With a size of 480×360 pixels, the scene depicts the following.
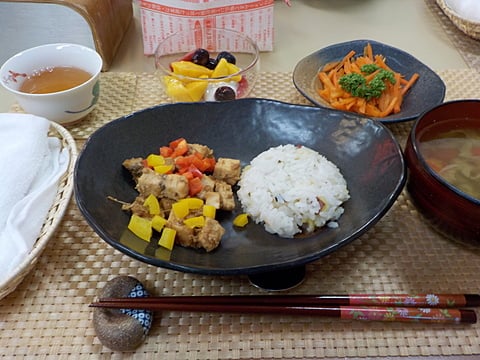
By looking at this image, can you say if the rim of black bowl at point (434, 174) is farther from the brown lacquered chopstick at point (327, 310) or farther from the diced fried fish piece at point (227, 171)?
the diced fried fish piece at point (227, 171)

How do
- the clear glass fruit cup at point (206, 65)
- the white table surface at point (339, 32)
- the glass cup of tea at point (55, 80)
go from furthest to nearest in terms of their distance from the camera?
the white table surface at point (339, 32) → the clear glass fruit cup at point (206, 65) → the glass cup of tea at point (55, 80)

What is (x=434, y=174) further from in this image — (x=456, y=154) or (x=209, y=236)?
(x=209, y=236)

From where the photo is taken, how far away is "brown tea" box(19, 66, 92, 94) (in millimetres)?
1614

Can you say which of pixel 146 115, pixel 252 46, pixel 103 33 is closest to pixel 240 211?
pixel 146 115

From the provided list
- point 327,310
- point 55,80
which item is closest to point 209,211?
point 327,310

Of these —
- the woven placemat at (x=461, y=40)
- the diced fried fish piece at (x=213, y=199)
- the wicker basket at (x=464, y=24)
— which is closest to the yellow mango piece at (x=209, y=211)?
the diced fried fish piece at (x=213, y=199)

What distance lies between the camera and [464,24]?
208 cm

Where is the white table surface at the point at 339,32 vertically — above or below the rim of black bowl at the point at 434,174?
below

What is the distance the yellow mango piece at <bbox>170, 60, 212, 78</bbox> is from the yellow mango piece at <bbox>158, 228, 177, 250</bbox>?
76 cm

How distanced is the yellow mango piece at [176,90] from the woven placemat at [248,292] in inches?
23.3

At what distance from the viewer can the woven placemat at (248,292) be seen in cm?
101

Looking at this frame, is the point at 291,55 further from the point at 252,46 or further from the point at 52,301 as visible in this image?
the point at 52,301

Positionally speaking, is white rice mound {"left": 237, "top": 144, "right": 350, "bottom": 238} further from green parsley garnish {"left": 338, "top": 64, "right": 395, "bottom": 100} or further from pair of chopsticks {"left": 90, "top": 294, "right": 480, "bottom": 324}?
green parsley garnish {"left": 338, "top": 64, "right": 395, "bottom": 100}

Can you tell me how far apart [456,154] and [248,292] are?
2.34ft
